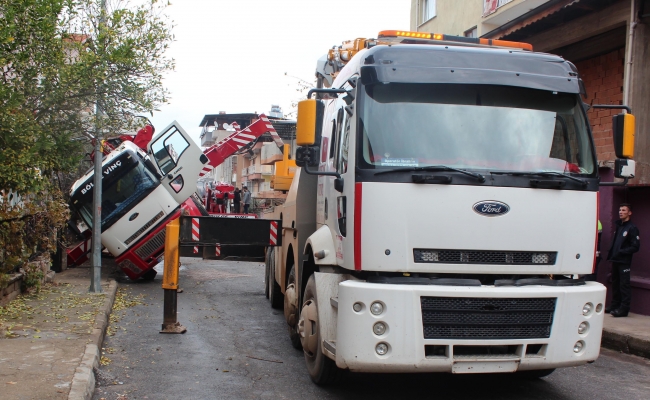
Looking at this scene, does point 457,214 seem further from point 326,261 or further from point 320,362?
point 320,362

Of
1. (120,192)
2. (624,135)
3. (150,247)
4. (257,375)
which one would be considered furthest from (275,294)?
(624,135)

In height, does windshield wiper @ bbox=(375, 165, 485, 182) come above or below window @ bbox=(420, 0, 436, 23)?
below

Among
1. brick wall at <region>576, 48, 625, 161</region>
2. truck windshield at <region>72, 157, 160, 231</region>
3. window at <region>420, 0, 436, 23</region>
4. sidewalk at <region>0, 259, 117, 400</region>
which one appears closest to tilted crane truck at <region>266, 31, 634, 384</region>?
sidewalk at <region>0, 259, 117, 400</region>

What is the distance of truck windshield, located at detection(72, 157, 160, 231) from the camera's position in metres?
13.1

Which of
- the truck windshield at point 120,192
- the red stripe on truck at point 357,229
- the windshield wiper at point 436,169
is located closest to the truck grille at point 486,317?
the red stripe on truck at point 357,229

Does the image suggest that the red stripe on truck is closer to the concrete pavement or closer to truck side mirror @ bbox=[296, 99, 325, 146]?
truck side mirror @ bbox=[296, 99, 325, 146]

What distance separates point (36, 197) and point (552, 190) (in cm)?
689

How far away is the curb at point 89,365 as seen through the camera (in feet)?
17.5

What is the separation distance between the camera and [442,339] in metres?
5.02

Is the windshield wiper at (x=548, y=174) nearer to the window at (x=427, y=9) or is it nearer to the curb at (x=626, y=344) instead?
the curb at (x=626, y=344)

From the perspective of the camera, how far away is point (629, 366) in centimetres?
757

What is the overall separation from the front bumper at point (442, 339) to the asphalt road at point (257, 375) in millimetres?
939

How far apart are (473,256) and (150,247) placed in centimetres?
918

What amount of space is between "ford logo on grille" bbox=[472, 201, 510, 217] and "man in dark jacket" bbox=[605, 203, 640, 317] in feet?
18.0
